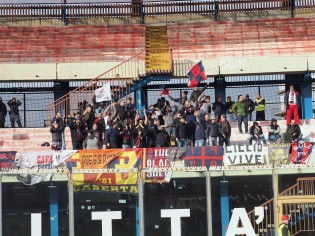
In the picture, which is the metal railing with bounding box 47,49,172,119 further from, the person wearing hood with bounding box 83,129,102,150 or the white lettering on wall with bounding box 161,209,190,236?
the white lettering on wall with bounding box 161,209,190,236

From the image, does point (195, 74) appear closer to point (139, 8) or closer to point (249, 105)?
point (249, 105)

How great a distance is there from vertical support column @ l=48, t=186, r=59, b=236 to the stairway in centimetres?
1279

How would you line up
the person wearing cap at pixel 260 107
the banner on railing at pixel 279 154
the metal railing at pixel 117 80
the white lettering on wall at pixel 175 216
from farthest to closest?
the metal railing at pixel 117 80
the person wearing cap at pixel 260 107
the banner on railing at pixel 279 154
the white lettering on wall at pixel 175 216

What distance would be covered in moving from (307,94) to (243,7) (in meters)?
8.70

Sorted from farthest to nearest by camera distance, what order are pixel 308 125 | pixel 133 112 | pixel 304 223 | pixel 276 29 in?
1. pixel 276 29
2. pixel 308 125
3. pixel 133 112
4. pixel 304 223

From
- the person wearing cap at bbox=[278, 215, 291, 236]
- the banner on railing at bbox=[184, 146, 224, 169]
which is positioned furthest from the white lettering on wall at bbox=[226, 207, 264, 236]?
the banner on railing at bbox=[184, 146, 224, 169]

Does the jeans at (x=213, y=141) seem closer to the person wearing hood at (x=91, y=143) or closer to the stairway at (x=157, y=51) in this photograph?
the person wearing hood at (x=91, y=143)

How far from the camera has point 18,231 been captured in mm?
28672

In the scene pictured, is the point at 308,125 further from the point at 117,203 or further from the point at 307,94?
the point at 117,203

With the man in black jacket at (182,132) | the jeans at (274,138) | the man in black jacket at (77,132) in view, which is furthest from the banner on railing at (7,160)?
the jeans at (274,138)

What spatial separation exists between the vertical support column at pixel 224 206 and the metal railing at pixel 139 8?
69.1ft

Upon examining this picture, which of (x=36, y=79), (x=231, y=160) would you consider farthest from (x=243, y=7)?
(x=231, y=160)

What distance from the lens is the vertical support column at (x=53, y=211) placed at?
28.8 m

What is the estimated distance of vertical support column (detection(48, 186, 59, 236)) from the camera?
28750mm
